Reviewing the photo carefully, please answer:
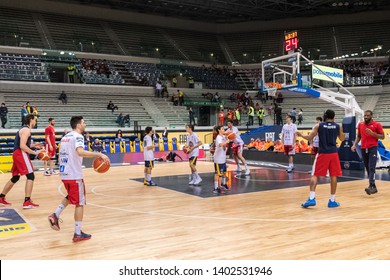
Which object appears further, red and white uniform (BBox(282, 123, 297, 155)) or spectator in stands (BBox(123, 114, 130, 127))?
spectator in stands (BBox(123, 114, 130, 127))

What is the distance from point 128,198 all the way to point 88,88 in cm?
1880

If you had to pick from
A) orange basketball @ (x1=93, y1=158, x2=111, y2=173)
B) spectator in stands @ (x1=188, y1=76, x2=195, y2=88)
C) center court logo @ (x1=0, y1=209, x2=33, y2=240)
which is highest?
spectator in stands @ (x1=188, y1=76, x2=195, y2=88)

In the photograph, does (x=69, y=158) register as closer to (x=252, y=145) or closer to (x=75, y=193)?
(x=75, y=193)

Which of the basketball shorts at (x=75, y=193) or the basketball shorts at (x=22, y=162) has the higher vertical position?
the basketball shorts at (x=22, y=162)

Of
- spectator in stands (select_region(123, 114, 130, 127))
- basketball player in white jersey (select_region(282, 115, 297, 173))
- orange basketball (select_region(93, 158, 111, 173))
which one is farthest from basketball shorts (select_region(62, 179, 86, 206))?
spectator in stands (select_region(123, 114, 130, 127))

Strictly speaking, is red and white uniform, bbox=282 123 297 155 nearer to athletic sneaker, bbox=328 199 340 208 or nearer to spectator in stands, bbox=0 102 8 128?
athletic sneaker, bbox=328 199 340 208

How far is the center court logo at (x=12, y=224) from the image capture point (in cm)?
564

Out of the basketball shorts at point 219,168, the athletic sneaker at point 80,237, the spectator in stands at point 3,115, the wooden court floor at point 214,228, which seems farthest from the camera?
the spectator in stands at point 3,115

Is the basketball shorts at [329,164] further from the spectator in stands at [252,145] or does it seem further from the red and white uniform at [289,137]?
the spectator in stands at [252,145]

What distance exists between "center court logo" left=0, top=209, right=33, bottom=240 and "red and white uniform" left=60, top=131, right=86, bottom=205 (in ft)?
3.71

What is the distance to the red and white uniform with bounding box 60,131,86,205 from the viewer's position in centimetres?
522

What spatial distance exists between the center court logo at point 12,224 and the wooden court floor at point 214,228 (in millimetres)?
127

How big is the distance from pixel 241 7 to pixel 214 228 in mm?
30706

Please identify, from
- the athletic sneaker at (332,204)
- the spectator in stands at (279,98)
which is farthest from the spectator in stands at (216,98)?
the athletic sneaker at (332,204)
